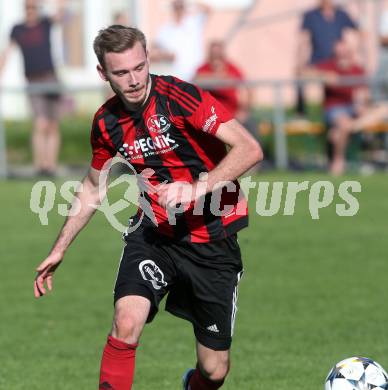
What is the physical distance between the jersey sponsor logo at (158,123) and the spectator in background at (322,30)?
10.5 meters

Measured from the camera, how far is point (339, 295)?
29.1 feet

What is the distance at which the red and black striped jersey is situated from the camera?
548 centimetres

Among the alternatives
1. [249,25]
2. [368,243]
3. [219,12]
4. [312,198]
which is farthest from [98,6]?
[368,243]

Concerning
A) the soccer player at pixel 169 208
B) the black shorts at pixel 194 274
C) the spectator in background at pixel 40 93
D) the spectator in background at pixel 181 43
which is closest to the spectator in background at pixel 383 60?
the spectator in background at pixel 181 43

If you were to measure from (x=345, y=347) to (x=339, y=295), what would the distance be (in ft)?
5.36

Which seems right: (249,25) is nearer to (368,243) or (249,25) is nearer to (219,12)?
(219,12)

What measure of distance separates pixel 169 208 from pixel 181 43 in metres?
11.3

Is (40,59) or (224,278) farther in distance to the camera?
(40,59)

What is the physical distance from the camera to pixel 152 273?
556cm

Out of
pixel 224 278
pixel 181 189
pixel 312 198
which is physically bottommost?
pixel 312 198

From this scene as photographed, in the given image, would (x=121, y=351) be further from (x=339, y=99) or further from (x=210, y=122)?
(x=339, y=99)

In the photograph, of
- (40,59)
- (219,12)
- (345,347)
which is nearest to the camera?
(345,347)

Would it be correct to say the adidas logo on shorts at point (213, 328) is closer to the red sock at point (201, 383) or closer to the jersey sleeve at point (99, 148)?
the red sock at point (201, 383)

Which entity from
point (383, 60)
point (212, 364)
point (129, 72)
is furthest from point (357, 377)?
point (383, 60)
